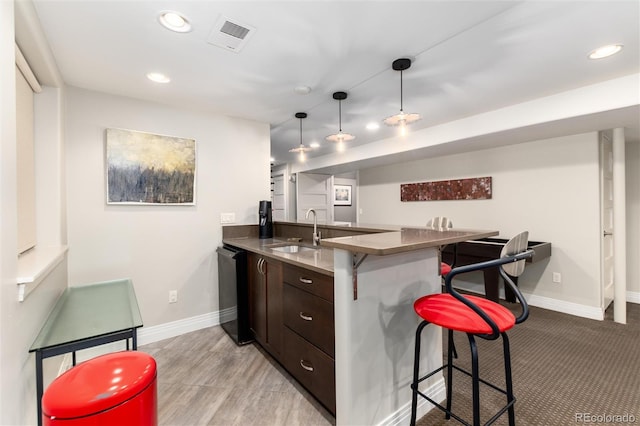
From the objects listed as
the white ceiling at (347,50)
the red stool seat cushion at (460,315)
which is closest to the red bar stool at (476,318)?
the red stool seat cushion at (460,315)

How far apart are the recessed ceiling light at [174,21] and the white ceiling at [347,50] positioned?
0.03 meters

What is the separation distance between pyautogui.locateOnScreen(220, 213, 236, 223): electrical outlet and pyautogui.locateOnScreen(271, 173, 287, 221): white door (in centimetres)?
313

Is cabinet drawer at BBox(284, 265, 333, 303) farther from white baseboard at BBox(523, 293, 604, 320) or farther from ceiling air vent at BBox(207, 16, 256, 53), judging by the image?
white baseboard at BBox(523, 293, 604, 320)

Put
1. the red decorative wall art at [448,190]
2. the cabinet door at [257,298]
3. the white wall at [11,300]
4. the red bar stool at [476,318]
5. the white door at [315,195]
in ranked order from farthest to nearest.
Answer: the white door at [315,195]
the red decorative wall art at [448,190]
the cabinet door at [257,298]
the red bar stool at [476,318]
the white wall at [11,300]

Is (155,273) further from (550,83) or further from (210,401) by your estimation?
(550,83)

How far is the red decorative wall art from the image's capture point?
411 cm

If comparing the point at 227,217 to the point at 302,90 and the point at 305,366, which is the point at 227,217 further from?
the point at 305,366

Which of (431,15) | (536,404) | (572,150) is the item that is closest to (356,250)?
(431,15)

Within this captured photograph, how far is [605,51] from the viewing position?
199 cm

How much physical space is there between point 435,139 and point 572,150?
1.54 m

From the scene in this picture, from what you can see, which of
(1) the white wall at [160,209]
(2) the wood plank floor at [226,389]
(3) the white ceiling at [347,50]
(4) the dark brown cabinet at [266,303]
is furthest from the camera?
(1) the white wall at [160,209]

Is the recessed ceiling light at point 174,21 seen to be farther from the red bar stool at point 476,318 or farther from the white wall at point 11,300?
the red bar stool at point 476,318

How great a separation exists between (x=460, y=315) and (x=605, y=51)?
87.9 inches

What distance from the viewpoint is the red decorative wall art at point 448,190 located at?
411cm
